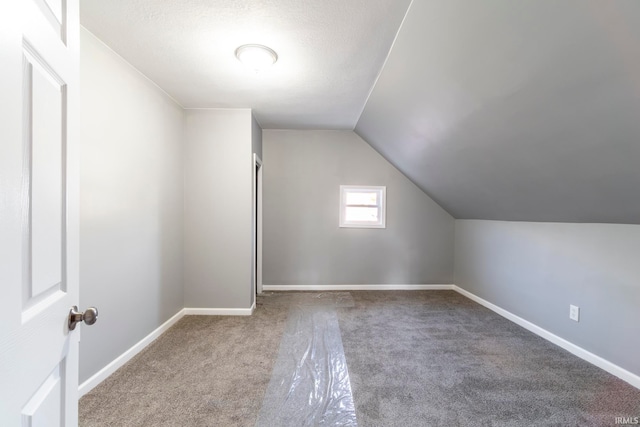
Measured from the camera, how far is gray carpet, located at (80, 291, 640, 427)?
65.9 inches

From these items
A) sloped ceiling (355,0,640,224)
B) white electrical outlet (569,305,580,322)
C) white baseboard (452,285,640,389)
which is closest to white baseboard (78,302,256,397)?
sloped ceiling (355,0,640,224)

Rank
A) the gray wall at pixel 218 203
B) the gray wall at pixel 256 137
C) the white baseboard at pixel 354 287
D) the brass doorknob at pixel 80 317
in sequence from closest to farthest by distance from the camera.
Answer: the brass doorknob at pixel 80 317, the gray wall at pixel 218 203, the gray wall at pixel 256 137, the white baseboard at pixel 354 287

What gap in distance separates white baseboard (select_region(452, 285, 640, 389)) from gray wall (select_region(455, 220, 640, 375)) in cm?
4

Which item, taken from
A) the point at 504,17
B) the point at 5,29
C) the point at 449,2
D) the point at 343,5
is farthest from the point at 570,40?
the point at 5,29

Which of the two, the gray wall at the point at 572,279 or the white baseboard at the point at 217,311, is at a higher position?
the gray wall at the point at 572,279

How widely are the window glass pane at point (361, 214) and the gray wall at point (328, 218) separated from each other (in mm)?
184

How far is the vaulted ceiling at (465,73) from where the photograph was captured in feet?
4.17

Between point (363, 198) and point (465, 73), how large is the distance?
265cm

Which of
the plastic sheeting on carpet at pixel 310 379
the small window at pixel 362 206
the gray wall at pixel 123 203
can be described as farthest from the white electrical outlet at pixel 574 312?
the gray wall at pixel 123 203

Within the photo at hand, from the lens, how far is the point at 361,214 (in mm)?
4332

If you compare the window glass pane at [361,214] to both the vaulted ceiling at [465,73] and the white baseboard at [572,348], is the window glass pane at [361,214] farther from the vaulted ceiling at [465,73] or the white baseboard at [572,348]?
the white baseboard at [572,348]

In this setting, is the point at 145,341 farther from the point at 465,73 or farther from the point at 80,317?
the point at 465,73

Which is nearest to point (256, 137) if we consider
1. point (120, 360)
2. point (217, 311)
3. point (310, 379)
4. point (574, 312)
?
point (217, 311)

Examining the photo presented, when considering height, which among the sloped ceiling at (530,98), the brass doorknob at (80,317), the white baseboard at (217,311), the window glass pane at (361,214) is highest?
the sloped ceiling at (530,98)
